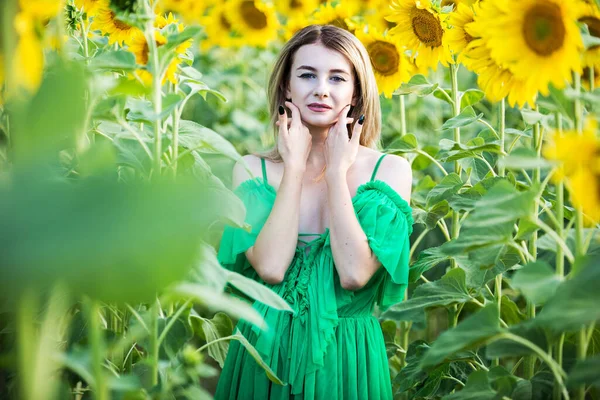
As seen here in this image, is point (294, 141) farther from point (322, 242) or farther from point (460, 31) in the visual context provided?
point (460, 31)

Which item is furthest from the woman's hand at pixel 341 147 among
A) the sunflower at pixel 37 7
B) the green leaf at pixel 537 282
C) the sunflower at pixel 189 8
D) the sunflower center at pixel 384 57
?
the sunflower at pixel 189 8

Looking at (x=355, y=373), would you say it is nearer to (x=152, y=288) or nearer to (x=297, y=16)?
(x=152, y=288)

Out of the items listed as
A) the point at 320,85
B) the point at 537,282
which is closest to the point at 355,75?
the point at 320,85

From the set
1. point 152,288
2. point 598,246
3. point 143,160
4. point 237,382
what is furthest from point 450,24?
point 152,288

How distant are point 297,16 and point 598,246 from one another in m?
2.02

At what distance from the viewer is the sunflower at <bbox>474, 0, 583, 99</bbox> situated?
3.39 ft

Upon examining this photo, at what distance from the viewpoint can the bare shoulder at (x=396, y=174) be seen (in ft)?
5.14

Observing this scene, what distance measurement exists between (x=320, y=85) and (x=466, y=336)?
0.75 metres

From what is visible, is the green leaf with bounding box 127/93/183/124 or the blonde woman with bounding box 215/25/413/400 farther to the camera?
the blonde woman with bounding box 215/25/413/400

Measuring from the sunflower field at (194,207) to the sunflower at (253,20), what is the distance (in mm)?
829

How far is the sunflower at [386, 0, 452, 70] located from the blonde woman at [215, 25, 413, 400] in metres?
0.19

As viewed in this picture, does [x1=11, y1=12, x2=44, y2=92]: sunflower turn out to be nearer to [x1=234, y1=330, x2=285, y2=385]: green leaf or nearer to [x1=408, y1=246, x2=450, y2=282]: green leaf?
[x1=234, y1=330, x2=285, y2=385]: green leaf

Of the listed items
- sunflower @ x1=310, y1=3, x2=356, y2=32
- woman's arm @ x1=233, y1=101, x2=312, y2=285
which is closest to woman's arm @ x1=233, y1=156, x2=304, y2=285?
woman's arm @ x1=233, y1=101, x2=312, y2=285

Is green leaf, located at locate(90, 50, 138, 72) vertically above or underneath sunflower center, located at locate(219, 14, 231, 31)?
underneath
